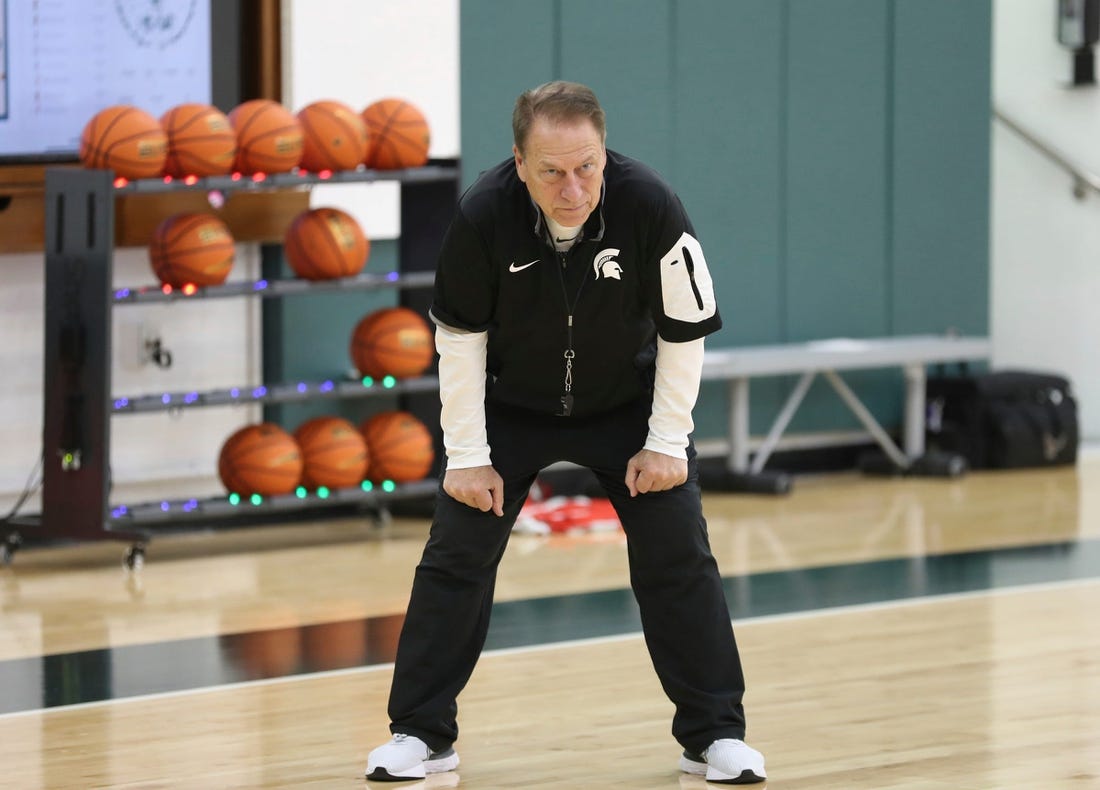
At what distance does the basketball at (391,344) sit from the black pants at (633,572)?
3061 mm

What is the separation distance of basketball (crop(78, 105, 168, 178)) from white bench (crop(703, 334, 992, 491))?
257 cm

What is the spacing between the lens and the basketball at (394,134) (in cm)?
665

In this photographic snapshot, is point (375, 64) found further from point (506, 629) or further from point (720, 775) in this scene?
point (720, 775)

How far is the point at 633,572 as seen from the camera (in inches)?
147

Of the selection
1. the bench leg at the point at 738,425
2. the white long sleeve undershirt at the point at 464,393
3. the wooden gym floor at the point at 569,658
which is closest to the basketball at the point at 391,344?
the wooden gym floor at the point at 569,658

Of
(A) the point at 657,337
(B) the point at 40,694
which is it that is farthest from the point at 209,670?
(A) the point at 657,337

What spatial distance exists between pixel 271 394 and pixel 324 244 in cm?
56

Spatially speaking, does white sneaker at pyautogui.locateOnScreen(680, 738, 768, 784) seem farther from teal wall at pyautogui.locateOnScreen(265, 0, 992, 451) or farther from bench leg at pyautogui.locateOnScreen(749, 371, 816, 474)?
bench leg at pyautogui.locateOnScreen(749, 371, 816, 474)

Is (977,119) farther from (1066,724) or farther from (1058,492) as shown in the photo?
(1066,724)

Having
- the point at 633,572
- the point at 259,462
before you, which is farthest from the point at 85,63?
the point at 633,572

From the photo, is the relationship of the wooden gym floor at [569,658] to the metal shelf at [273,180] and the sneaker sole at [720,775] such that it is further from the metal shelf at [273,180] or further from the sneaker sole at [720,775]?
the metal shelf at [273,180]

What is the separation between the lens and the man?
11.6ft

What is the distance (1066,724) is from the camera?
416 centimetres

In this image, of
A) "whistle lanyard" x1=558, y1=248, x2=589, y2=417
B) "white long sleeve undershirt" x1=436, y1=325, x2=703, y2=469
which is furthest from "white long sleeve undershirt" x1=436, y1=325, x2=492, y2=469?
"whistle lanyard" x1=558, y1=248, x2=589, y2=417
